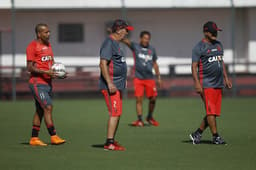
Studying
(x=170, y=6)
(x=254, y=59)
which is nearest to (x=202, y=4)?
(x=170, y=6)

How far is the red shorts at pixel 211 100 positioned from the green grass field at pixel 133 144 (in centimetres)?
57

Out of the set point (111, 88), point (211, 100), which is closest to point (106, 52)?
point (111, 88)

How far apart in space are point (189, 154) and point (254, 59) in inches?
712

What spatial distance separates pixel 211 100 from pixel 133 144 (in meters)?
1.49

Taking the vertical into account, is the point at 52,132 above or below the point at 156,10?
below

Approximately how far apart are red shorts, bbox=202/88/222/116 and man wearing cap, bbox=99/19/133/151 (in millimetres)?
1445

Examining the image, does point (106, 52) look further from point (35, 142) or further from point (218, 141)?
point (218, 141)

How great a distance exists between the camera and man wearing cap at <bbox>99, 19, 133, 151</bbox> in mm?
11922

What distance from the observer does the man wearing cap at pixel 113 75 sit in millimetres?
11922

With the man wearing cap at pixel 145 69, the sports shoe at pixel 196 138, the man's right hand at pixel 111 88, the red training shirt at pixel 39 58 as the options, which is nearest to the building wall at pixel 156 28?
the man wearing cap at pixel 145 69

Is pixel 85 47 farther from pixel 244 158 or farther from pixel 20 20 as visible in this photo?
pixel 244 158

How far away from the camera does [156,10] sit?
2917 centimetres

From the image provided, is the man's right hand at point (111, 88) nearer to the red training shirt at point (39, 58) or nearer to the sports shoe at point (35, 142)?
the red training shirt at point (39, 58)

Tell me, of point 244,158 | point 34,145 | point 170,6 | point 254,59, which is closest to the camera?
point 244,158
